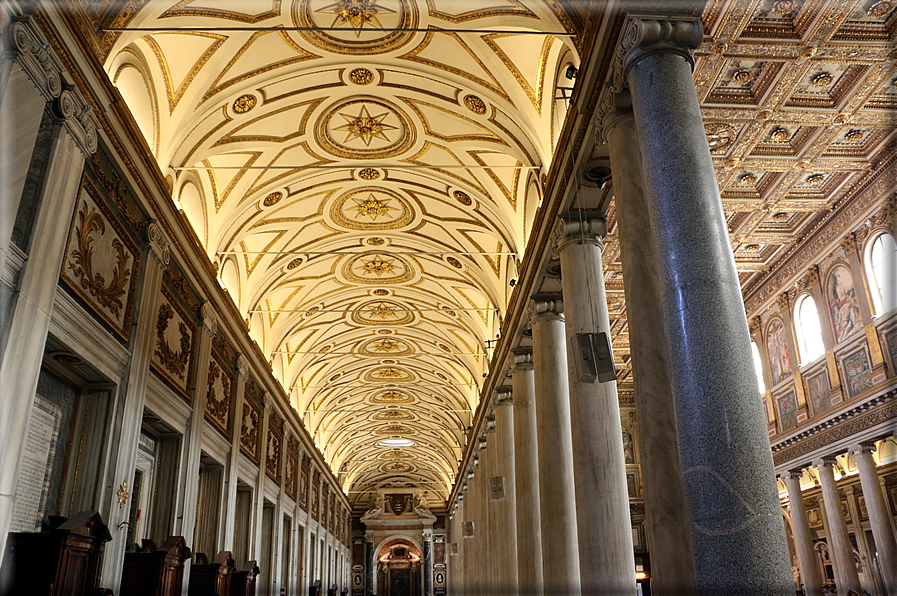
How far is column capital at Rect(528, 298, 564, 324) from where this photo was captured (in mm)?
11953

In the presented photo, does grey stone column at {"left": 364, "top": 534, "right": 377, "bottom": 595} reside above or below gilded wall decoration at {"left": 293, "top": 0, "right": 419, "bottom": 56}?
below

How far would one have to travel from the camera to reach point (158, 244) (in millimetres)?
10648

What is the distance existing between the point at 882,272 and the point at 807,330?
3.09 metres

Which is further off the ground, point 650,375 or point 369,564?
point 650,375

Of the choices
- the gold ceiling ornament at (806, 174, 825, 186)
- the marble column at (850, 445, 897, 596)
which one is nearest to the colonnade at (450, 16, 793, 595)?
the gold ceiling ornament at (806, 174, 825, 186)

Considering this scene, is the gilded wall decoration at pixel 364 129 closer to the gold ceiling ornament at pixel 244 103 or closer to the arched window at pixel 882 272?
the gold ceiling ornament at pixel 244 103

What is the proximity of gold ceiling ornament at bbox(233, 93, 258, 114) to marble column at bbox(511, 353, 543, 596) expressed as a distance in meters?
7.06

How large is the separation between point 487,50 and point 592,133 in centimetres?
332

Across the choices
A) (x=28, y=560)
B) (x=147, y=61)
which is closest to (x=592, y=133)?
(x=147, y=61)

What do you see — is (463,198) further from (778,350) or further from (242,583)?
(242,583)

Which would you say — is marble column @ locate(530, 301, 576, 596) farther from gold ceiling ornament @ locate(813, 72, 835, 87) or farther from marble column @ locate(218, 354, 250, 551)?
marble column @ locate(218, 354, 250, 551)

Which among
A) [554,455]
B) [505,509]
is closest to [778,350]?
[505,509]

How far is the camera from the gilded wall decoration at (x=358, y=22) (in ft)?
32.8

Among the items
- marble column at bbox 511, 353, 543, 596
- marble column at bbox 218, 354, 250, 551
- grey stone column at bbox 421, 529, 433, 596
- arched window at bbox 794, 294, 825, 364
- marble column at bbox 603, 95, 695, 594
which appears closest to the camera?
marble column at bbox 603, 95, 695, 594
